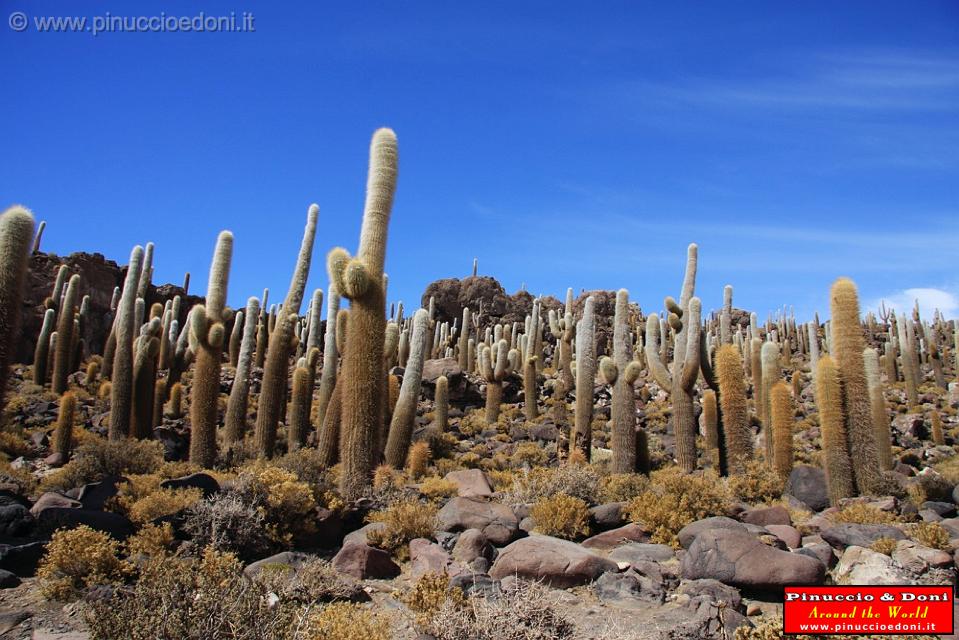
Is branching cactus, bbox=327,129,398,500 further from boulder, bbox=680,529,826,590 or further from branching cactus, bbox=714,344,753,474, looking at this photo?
branching cactus, bbox=714,344,753,474

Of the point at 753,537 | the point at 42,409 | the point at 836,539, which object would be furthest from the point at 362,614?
the point at 42,409

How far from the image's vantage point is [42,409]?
20.7m

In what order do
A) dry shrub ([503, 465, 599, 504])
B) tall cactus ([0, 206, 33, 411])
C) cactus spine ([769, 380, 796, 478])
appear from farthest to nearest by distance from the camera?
cactus spine ([769, 380, 796, 478])
dry shrub ([503, 465, 599, 504])
tall cactus ([0, 206, 33, 411])

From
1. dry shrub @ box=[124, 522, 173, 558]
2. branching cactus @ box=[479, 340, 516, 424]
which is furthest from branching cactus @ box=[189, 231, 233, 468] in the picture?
branching cactus @ box=[479, 340, 516, 424]

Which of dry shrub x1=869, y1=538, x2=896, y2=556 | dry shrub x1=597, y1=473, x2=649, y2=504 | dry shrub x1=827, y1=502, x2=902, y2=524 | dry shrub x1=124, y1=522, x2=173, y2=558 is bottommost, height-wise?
dry shrub x1=124, y1=522, x2=173, y2=558

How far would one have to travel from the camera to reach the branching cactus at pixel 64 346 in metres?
23.0

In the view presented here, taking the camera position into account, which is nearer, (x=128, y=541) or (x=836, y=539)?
(x=128, y=541)

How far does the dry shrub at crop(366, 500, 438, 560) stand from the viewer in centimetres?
862

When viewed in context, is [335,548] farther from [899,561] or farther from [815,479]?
[815,479]

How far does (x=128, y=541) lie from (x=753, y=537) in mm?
Result: 7290

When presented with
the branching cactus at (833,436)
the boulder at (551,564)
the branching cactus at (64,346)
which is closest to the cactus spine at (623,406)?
the branching cactus at (833,436)

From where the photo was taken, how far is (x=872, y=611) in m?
5.96

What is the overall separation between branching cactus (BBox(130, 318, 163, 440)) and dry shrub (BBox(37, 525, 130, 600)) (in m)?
10.5

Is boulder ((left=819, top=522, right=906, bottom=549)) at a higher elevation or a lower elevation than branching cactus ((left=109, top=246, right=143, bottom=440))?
lower
